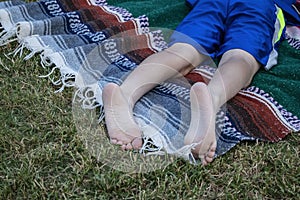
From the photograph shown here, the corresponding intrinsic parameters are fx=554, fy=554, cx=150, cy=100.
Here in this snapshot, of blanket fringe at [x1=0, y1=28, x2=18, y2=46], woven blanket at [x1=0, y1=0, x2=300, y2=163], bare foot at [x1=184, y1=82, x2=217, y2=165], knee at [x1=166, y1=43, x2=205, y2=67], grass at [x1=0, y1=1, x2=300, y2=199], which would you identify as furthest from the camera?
blanket fringe at [x1=0, y1=28, x2=18, y2=46]

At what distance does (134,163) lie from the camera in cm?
154

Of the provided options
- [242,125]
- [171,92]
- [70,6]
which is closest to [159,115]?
[171,92]

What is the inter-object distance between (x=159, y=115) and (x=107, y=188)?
395 mm

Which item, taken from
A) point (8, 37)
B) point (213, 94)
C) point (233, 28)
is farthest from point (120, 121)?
point (8, 37)

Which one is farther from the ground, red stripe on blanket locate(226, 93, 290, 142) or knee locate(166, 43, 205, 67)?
knee locate(166, 43, 205, 67)

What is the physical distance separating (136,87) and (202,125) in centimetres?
29

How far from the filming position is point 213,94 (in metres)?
1.74

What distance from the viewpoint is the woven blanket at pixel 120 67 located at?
171cm

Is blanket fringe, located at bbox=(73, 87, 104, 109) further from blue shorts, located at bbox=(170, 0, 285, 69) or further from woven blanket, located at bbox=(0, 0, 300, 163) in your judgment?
blue shorts, located at bbox=(170, 0, 285, 69)

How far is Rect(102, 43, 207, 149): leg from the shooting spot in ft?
5.31

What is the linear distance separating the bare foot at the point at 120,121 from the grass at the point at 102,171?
7 centimetres

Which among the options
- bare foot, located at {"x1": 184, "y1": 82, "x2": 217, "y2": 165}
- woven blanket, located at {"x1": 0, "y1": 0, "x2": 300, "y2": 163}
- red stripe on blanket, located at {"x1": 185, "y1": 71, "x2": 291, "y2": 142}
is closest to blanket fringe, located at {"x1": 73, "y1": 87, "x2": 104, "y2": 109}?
woven blanket, located at {"x1": 0, "y1": 0, "x2": 300, "y2": 163}

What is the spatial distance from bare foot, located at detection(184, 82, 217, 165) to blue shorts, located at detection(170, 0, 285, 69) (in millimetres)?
373

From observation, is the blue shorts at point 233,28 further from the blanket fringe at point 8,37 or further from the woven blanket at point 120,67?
the blanket fringe at point 8,37
